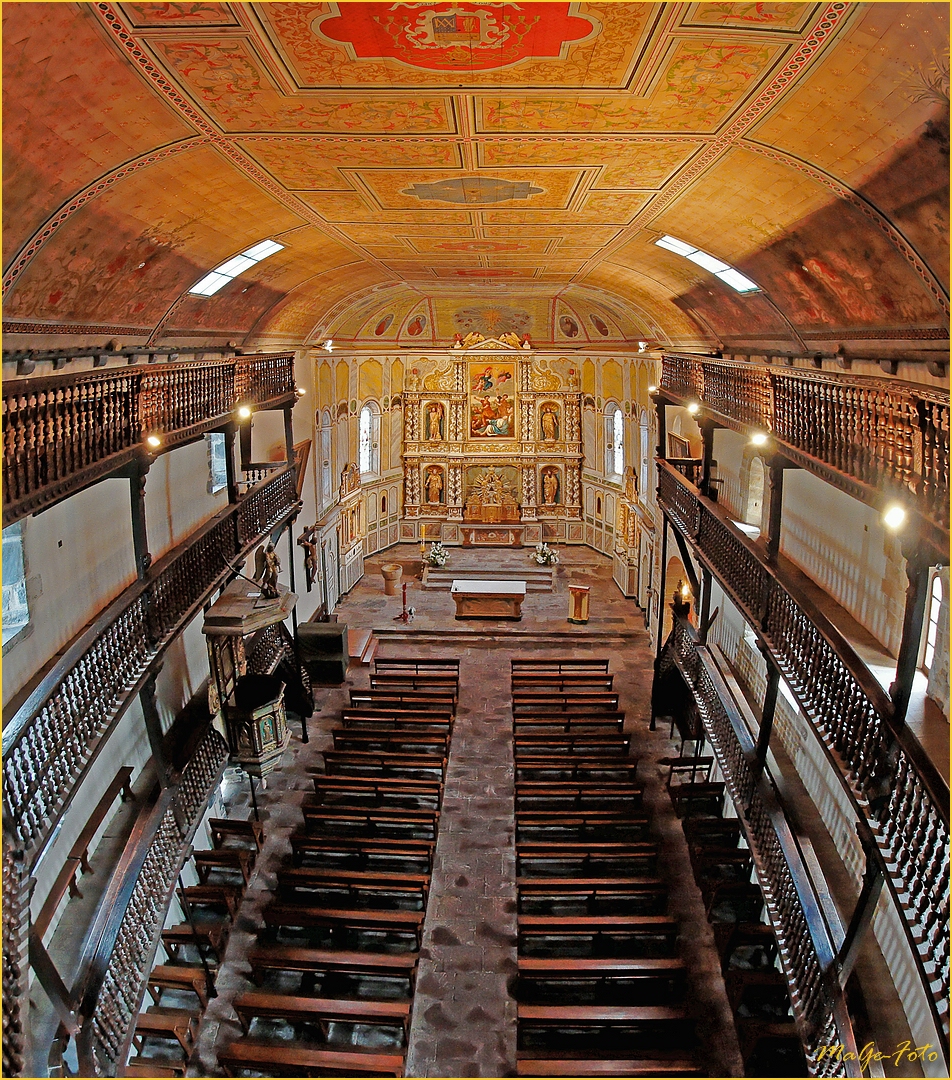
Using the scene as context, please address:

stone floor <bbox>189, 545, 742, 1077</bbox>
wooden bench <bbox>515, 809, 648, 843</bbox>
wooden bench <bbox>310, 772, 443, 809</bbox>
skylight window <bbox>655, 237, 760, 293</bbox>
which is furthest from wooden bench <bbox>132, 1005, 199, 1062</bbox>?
skylight window <bbox>655, 237, 760, 293</bbox>

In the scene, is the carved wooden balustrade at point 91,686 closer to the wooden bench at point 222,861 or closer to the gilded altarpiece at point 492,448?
the wooden bench at point 222,861

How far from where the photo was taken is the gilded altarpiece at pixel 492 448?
3125 cm

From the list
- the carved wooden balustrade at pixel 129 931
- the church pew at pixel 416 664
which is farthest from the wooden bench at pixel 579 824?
the church pew at pixel 416 664

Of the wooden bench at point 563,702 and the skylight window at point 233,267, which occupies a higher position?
the skylight window at point 233,267

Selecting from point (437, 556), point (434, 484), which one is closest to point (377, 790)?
point (437, 556)

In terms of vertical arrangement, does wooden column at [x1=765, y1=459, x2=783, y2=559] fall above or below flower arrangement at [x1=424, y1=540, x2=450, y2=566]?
above

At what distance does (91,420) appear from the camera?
8859 millimetres

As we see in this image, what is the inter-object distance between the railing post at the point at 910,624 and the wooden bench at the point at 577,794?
7.70 metres

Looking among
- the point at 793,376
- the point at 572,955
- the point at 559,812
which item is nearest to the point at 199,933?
the point at 572,955

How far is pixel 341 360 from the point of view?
2697 centimetres

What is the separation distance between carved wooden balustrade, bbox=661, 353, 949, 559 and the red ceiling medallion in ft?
13.4

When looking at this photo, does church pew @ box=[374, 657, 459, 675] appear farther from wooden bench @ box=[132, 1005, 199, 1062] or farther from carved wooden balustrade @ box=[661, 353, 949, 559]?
wooden bench @ box=[132, 1005, 199, 1062]

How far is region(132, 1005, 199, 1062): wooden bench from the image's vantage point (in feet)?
31.6

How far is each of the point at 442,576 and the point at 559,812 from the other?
14.7 meters
